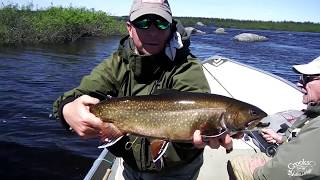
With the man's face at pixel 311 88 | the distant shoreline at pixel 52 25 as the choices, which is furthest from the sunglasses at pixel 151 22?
the distant shoreline at pixel 52 25

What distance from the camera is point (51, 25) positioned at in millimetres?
32625

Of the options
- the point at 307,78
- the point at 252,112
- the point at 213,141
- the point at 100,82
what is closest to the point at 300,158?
the point at 252,112

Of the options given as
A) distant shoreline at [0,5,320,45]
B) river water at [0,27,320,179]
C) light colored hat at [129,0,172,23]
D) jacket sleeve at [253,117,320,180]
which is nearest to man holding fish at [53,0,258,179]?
light colored hat at [129,0,172,23]

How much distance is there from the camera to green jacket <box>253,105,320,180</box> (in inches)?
122

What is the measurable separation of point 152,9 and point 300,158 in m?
1.59

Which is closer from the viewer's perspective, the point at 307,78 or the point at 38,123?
the point at 307,78

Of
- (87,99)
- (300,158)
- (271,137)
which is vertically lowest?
(271,137)

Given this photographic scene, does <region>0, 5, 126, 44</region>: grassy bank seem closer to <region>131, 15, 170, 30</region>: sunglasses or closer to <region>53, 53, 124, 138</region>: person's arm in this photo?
<region>53, 53, 124, 138</region>: person's arm

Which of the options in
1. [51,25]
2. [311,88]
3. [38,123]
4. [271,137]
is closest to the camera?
[311,88]

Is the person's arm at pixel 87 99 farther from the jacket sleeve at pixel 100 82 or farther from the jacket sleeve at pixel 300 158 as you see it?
the jacket sleeve at pixel 300 158

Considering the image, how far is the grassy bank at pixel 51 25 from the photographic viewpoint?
2794 cm

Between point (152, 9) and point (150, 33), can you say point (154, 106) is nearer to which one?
point (150, 33)

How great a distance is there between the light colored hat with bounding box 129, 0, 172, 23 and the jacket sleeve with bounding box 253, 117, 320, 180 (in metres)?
1.42

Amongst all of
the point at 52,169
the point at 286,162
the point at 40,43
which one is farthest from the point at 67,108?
the point at 40,43
